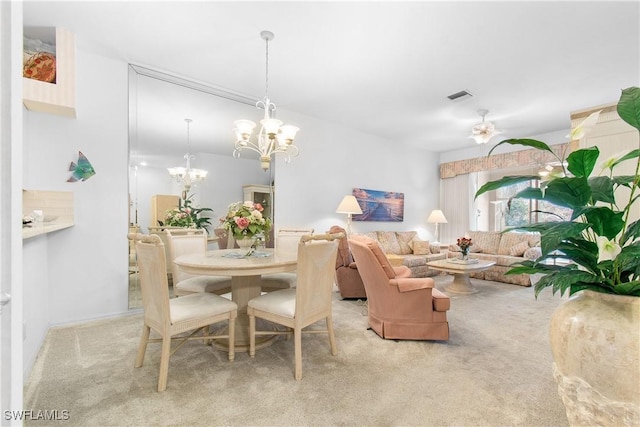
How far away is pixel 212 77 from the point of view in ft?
11.2

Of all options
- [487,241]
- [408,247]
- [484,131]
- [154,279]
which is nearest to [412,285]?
[154,279]

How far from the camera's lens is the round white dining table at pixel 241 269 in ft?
6.19

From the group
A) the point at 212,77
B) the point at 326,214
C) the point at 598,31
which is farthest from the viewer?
the point at 326,214

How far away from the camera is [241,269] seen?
Answer: 1894 mm

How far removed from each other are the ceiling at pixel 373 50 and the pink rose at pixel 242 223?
5.49 feet

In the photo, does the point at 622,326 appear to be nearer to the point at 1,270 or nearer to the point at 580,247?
the point at 580,247

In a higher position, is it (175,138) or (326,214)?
(175,138)

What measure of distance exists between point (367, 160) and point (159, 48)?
3858mm

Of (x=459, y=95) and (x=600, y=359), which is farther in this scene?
(x=459, y=95)

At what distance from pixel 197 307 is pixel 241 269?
0.41 meters

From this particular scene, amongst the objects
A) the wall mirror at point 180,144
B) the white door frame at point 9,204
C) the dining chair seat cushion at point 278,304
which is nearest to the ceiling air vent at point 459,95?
the wall mirror at point 180,144

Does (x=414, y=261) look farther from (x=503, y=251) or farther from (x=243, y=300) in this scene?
(x=243, y=300)

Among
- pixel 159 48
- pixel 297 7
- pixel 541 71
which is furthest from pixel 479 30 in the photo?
pixel 159 48

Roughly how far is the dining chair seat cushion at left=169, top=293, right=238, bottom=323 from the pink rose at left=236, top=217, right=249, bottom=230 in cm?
56
